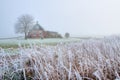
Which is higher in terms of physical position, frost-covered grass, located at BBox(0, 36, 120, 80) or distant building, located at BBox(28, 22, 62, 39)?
distant building, located at BBox(28, 22, 62, 39)

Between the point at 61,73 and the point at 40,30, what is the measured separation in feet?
6.16

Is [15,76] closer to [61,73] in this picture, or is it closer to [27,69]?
[27,69]

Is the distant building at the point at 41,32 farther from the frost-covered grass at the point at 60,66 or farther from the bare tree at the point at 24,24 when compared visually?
the frost-covered grass at the point at 60,66

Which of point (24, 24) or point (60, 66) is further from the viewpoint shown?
point (24, 24)

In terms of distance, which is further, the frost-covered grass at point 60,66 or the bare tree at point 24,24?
the bare tree at point 24,24

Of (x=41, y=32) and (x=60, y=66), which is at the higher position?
(x=41, y=32)

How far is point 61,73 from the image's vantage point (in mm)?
1128

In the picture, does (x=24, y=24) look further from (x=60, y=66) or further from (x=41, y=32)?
(x=60, y=66)

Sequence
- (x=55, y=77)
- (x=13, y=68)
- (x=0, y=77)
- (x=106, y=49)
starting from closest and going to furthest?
(x=55, y=77), (x=0, y=77), (x=13, y=68), (x=106, y=49)

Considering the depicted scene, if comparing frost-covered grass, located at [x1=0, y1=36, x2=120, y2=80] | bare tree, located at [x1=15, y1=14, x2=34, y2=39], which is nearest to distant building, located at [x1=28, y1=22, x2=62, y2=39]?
bare tree, located at [x1=15, y1=14, x2=34, y2=39]

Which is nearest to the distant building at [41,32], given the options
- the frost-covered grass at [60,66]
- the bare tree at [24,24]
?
the bare tree at [24,24]

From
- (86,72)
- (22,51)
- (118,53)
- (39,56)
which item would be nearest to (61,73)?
(86,72)

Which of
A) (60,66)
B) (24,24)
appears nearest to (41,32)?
(24,24)

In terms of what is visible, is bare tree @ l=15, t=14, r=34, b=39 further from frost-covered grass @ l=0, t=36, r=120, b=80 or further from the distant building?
frost-covered grass @ l=0, t=36, r=120, b=80
